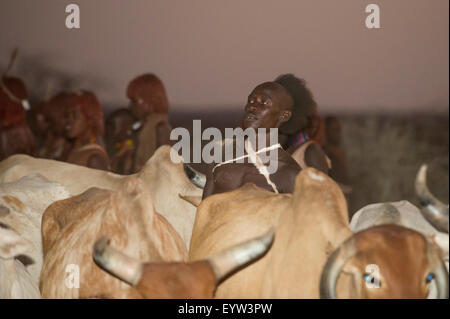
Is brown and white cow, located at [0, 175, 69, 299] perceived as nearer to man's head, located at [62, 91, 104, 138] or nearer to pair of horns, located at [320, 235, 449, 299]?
pair of horns, located at [320, 235, 449, 299]

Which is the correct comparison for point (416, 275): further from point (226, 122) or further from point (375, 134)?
point (375, 134)

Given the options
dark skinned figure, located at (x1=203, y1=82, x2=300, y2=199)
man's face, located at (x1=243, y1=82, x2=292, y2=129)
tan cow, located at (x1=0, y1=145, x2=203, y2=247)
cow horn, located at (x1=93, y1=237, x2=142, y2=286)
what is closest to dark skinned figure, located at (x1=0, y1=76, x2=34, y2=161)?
tan cow, located at (x1=0, y1=145, x2=203, y2=247)

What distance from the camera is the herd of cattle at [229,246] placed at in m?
2.00

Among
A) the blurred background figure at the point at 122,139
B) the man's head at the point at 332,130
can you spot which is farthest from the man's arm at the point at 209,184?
the man's head at the point at 332,130

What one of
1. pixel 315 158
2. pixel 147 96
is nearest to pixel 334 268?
pixel 315 158

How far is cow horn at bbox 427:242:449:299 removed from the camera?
1991 mm

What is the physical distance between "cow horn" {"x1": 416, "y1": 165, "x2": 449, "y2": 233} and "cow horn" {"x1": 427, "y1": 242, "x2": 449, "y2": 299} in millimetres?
184

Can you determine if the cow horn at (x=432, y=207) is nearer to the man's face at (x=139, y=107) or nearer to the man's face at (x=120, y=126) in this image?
the man's face at (x=139, y=107)

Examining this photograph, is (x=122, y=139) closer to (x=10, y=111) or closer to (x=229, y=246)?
(x=10, y=111)

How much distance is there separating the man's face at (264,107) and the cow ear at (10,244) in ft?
3.15

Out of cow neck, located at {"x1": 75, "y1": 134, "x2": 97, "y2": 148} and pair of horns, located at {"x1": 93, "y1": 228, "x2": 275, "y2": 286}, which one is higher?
pair of horns, located at {"x1": 93, "y1": 228, "x2": 275, "y2": 286}

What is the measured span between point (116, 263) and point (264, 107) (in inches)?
36.0
